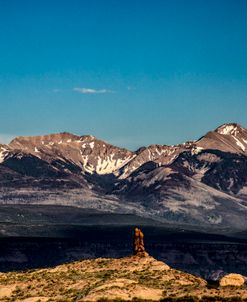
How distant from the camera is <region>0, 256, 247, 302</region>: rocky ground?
11844cm

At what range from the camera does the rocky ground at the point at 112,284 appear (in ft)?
389

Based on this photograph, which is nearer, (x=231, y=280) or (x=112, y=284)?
(x=112, y=284)

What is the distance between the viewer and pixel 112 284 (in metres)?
124

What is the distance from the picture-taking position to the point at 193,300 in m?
114

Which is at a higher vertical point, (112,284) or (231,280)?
(231,280)

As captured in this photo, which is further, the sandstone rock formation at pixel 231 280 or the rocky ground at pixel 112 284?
the sandstone rock formation at pixel 231 280

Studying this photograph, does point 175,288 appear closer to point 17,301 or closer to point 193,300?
point 193,300

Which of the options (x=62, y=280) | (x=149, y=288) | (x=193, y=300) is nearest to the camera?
(x=193, y=300)

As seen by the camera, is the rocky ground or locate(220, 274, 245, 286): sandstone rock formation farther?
locate(220, 274, 245, 286): sandstone rock formation

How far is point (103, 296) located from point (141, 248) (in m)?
32.0

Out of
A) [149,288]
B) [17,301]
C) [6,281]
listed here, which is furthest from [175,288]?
[6,281]

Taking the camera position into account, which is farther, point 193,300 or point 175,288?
point 175,288

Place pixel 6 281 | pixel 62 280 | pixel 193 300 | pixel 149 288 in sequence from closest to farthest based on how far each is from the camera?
pixel 193 300
pixel 149 288
pixel 62 280
pixel 6 281

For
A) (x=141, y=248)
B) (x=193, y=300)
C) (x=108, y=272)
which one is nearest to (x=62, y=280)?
(x=108, y=272)
